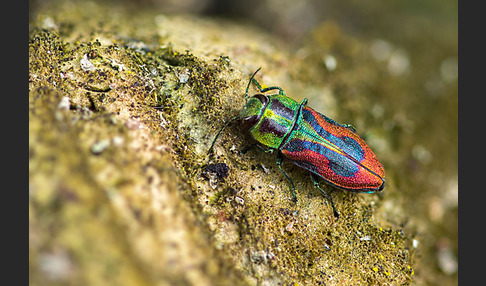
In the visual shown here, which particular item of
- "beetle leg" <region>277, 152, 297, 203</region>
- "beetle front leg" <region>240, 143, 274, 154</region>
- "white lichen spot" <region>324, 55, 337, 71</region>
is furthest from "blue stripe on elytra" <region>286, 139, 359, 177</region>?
"white lichen spot" <region>324, 55, 337, 71</region>

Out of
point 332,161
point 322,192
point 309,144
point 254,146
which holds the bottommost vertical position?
Answer: point 322,192

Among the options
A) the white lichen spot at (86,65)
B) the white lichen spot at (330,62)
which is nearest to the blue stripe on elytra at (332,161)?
the white lichen spot at (330,62)

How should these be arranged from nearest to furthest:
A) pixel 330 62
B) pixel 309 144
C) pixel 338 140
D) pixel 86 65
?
pixel 86 65 < pixel 309 144 < pixel 338 140 < pixel 330 62

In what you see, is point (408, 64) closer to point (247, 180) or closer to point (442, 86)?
point (442, 86)

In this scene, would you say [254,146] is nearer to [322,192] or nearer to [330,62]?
[322,192]

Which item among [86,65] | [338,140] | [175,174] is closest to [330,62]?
[338,140]

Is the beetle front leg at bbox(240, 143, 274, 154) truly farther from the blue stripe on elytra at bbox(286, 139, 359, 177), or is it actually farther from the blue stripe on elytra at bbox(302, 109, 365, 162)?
the blue stripe on elytra at bbox(302, 109, 365, 162)

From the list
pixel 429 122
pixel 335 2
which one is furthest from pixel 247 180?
pixel 335 2

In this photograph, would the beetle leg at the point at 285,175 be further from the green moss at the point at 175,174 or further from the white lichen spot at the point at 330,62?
the white lichen spot at the point at 330,62

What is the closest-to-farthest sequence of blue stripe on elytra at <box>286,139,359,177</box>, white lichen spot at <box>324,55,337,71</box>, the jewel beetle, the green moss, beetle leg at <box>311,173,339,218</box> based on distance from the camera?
the green moss < the jewel beetle < blue stripe on elytra at <box>286,139,359,177</box> < beetle leg at <box>311,173,339,218</box> < white lichen spot at <box>324,55,337,71</box>
